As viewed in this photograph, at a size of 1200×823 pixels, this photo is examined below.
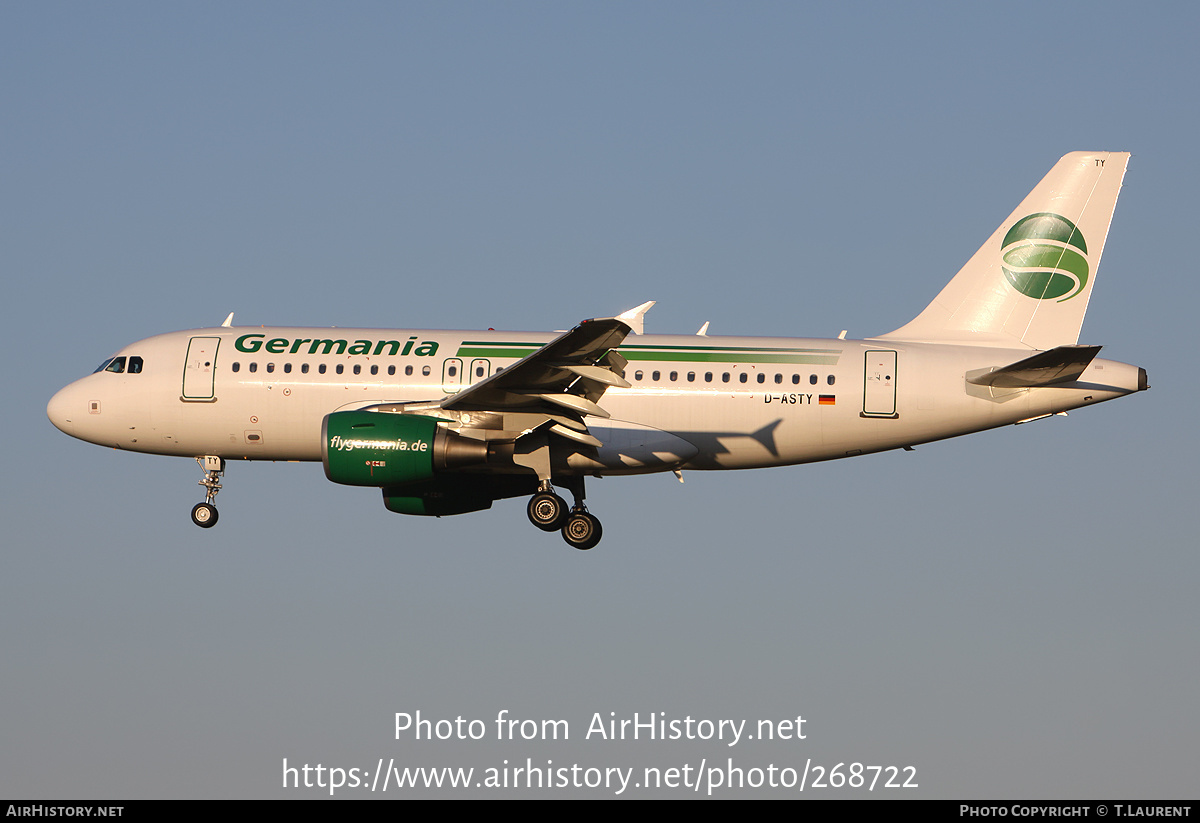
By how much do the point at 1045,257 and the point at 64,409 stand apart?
961 inches

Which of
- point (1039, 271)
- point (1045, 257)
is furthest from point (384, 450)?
point (1045, 257)

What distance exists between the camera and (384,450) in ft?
106

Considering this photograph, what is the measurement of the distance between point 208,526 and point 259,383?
3982 millimetres

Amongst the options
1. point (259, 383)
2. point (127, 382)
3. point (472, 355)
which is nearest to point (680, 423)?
point (472, 355)

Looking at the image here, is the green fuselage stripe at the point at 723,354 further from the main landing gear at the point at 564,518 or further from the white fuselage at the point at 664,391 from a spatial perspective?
the main landing gear at the point at 564,518

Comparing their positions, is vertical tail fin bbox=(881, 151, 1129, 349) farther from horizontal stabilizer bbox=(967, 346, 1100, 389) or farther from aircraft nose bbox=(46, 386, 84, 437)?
aircraft nose bbox=(46, 386, 84, 437)

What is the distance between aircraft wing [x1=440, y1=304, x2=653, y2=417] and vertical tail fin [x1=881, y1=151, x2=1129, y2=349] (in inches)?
332

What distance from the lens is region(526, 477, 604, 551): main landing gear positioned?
113 ft

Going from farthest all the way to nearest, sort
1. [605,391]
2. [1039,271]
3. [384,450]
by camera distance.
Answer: [1039,271]
[605,391]
[384,450]

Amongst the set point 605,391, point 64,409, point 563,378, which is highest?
point 64,409

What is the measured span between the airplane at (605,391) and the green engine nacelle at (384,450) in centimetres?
4

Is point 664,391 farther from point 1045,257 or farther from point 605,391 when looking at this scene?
point 1045,257

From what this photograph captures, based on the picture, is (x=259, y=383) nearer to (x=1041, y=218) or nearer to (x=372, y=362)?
(x=372, y=362)

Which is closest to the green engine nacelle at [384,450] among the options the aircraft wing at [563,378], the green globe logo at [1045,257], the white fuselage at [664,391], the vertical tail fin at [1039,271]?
the aircraft wing at [563,378]
